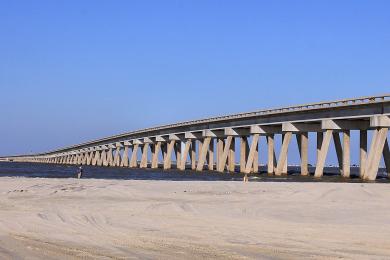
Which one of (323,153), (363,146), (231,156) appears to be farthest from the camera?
(231,156)

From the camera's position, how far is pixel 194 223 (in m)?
14.1

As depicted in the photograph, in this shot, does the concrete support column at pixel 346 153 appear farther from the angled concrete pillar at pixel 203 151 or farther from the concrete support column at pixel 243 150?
the angled concrete pillar at pixel 203 151

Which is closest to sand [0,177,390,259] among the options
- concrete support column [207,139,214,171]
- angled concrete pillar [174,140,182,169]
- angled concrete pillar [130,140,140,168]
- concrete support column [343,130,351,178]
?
concrete support column [343,130,351,178]

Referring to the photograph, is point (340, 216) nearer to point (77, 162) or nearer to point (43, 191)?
point (43, 191)

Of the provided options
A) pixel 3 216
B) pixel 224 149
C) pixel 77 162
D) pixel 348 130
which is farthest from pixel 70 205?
pixel 77 162

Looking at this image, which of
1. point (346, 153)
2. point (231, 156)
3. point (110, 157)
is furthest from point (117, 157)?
point (346, 153)

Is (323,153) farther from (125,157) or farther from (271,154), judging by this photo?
(125,157)

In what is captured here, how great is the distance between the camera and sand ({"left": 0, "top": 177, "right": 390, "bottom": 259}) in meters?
10.1

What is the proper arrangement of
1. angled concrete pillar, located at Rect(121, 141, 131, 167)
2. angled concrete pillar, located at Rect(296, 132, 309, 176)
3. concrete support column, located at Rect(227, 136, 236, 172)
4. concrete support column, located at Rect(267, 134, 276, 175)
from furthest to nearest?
angled concrete pillar, located at Rect(121, 141, 131, 167) → concrete support column, located at Rect(227, 136, 236, 172) → concrete support column, located at Rect(267, 134, 276, 175) → angled concrete pillar, located at Rect(296, 132, 309, 176)

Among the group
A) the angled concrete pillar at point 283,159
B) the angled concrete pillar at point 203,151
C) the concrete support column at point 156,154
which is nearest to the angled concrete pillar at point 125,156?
the concrete support column at point 156,154

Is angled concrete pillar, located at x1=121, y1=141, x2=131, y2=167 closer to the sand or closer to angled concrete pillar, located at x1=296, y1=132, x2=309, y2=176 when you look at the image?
angled concrete pillar, located at x1=296, y1=132, x2=309, y2=176

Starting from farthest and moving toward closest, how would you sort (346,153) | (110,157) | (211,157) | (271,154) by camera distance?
1. (110,157)
2. (211,157)
3. (271,154)
4. (346,153)

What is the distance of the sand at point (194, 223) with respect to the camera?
10.1 m

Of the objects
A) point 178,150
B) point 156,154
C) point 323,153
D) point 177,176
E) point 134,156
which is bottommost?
point 177,176
